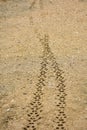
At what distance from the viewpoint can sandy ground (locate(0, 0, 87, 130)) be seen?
6.37 meters

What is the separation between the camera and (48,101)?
22.5 ft

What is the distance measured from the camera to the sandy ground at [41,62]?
6371mm

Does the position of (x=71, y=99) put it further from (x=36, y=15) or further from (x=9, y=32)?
(x=36, y=15)

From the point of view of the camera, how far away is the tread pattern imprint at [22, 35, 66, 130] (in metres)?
6.14

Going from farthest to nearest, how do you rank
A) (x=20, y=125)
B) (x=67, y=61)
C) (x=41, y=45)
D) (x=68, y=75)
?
(x=41, y=45)
(x=67, y=61)
(x=68, y=75)
(x=20, y=125)

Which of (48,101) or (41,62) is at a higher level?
(41,62)

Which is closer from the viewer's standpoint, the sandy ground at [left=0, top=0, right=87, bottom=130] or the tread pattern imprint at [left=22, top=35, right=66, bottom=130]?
the tread pattern imprint at [left=22, top=35, right=66, bottom=130]

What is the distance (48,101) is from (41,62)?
6.43 feet

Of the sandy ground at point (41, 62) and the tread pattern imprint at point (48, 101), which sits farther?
the sandy ground at point (41, 62)

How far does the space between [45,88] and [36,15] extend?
19.3 ft

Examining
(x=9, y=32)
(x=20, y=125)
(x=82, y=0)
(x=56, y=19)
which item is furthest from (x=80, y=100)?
(x=82, y=0)

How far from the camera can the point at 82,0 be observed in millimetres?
14180

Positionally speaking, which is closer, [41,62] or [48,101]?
[48,101]

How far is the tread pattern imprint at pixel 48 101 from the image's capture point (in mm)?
6141
